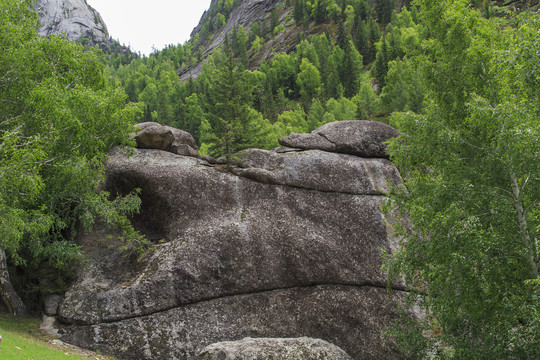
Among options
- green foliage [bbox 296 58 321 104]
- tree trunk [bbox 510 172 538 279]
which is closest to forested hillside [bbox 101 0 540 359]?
tree trunk [bbox 510 172 538 279]

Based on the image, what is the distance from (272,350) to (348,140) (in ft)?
47.2

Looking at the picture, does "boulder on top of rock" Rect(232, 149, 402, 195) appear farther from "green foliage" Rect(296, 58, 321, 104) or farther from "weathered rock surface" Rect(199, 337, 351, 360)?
"green foliage" Rect(296, 58, 321, 104)

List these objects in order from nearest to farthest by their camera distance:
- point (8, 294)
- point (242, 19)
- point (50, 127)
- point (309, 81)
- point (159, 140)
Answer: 1. point (8, 294)
2. point (50, 127)
3. point (159, 140)
4. point (309, 81)
5. point (242, 19)

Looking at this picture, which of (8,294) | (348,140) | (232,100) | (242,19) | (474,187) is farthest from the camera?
(242,19)

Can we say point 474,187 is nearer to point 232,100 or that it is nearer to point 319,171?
point 319,171

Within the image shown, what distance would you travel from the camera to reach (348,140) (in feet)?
77.4

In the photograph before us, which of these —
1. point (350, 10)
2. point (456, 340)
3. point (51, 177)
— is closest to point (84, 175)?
point (51, 177)

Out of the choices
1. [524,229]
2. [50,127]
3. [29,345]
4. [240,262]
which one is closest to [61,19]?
[50,127]

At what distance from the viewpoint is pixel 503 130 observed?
1062 cm

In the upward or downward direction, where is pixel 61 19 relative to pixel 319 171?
upward

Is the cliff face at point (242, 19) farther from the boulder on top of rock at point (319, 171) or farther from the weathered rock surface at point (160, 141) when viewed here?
the boulder on top of rock at point (319, 171)

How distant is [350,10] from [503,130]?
12936 cm

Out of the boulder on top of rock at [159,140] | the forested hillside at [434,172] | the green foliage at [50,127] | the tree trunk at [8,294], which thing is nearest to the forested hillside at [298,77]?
the forested hillside at [434,172]

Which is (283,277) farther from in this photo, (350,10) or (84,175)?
(350,10)
